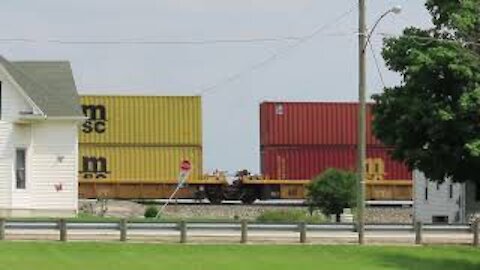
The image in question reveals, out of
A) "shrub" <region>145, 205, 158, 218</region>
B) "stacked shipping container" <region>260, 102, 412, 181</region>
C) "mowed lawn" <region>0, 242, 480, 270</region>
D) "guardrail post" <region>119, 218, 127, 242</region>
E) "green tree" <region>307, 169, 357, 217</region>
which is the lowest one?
"mowed lawn" <region>0, 242, 480, 270</region>

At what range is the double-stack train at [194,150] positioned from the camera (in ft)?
197

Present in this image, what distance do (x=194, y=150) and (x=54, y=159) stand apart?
17976mm

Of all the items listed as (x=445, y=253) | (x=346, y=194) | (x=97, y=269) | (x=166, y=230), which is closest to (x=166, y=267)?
(x=97, y=269)

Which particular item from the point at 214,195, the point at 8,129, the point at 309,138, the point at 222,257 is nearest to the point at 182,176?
the point at 214,195

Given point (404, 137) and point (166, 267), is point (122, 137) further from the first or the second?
point (166, 267)

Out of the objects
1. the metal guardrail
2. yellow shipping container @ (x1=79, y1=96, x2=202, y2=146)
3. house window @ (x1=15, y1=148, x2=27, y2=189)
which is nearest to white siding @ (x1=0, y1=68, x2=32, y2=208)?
house window @ (x1=15, y1=148, x2=27, y2=189)

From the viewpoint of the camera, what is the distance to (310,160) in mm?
63031

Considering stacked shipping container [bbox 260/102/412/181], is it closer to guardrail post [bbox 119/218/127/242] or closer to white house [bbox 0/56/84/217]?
white house [bbox 0/56/84/217]

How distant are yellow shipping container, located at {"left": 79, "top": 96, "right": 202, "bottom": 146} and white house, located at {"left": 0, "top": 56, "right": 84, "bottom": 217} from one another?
15851 millimetres

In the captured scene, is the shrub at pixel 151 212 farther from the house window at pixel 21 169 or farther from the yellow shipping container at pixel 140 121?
the house window at pixel 21 169

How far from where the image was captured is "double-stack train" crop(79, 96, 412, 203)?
6009 centimetres

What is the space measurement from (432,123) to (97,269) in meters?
14.3

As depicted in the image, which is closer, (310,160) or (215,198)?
(215,198)

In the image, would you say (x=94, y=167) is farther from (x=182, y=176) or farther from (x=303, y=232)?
(x=303, y=232)
